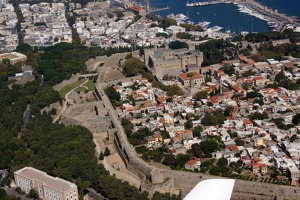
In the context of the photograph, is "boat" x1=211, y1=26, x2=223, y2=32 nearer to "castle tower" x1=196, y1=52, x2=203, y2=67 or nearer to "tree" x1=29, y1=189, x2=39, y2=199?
"castle tower" x1=196, y1=52, x2=203, y2=67

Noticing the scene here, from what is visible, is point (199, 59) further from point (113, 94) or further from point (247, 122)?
point (247, 122)

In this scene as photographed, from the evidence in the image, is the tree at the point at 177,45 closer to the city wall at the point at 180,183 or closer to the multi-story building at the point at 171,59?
the multi-story building at the point at 171,59

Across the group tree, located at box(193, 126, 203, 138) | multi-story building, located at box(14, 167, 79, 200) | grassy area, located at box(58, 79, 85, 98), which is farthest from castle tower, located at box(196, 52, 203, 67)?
multi-story building, located at box(14, 167, 79, 200)

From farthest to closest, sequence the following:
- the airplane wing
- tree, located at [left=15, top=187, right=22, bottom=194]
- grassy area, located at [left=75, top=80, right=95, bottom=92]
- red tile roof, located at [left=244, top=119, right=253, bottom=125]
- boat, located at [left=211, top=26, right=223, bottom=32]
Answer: boat, located at [left=211, top=26, right=223, bottom=32], grassy area, located at [left=75, top=80, right=95, bottom=92], red tile roof, located at [left=244, top=119, right=253, bottom=125], tree, located at [left=15, top=187, right=22, bottom=194], the airplane wing

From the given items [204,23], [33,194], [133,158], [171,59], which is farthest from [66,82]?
[204,23]

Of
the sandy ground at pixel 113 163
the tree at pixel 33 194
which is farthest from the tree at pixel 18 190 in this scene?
the sandy ground at pixel 113 163

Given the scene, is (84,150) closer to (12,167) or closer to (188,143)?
(12,167)
